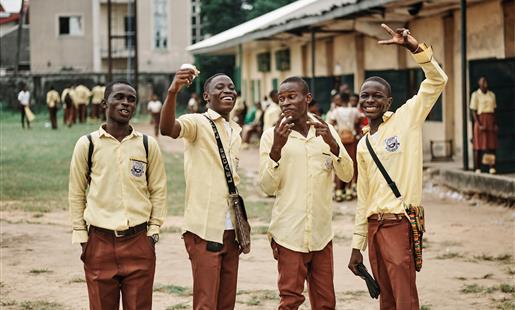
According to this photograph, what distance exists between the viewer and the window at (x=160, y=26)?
53.4 meters

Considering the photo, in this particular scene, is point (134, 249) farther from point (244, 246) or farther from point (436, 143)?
point (436, 143)

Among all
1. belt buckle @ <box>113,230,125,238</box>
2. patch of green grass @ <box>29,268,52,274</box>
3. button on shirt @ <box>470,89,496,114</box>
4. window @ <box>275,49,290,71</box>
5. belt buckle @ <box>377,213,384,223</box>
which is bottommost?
patch of green grass @ <box>29,268,52,274</box>

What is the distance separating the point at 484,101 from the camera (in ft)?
50.3

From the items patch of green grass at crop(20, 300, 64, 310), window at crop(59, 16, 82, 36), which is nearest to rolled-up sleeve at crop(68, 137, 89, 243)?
patch of green grass at crop(20, 300, 64, 310)

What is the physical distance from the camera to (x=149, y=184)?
5812 millimetres

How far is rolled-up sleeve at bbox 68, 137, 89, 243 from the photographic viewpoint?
5.65 metres

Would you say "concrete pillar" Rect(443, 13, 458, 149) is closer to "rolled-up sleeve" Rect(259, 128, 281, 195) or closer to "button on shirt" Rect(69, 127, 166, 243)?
"rolled-up sleeve" Rect(259, 128, 281, 195)

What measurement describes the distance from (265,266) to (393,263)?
13.2 ft

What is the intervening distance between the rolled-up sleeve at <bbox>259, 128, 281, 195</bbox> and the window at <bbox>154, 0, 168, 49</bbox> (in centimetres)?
4817

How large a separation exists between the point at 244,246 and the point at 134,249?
65 cm

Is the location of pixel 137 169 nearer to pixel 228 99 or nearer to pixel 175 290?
pixel 228 99

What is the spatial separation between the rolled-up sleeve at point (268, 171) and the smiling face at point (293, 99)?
7.3 inches

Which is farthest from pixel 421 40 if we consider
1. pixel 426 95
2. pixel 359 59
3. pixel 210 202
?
pixel 210 202

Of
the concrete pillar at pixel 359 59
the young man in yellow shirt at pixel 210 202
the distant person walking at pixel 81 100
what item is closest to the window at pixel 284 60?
the concrete pillar at pixel 359 59
